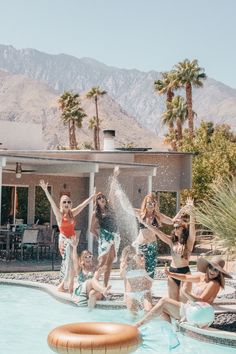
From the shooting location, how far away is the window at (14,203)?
844 inches

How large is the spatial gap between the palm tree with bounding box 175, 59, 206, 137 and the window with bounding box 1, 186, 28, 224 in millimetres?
28470

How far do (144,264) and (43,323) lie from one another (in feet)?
5.77

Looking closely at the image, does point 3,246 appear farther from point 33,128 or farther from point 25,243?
point 33,128

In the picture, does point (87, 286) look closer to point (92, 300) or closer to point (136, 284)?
point (92, 300)

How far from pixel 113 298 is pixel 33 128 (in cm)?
1952

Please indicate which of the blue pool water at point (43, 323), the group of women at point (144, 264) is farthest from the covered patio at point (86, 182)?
the group of women at point (144, 264)

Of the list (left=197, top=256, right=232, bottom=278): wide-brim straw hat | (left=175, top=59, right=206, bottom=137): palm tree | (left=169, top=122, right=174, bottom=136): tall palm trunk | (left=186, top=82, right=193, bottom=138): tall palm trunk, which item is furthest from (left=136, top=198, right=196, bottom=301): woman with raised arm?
(left=169, top=122, right=174, bottom=136): tall palm trunk

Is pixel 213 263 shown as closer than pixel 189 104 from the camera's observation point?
Yes

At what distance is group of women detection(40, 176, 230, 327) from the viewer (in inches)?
295

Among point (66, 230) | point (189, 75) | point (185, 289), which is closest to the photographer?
point (185, 289)

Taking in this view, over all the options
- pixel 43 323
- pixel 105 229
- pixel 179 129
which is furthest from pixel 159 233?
pixel 179 129

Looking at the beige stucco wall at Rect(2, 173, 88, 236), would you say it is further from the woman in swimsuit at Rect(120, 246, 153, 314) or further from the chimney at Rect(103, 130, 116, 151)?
the woman in swimsuit at Rect(120, 246, 153, 314)

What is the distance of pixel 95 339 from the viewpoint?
5160 millimetres

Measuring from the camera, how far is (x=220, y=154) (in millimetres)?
28234
